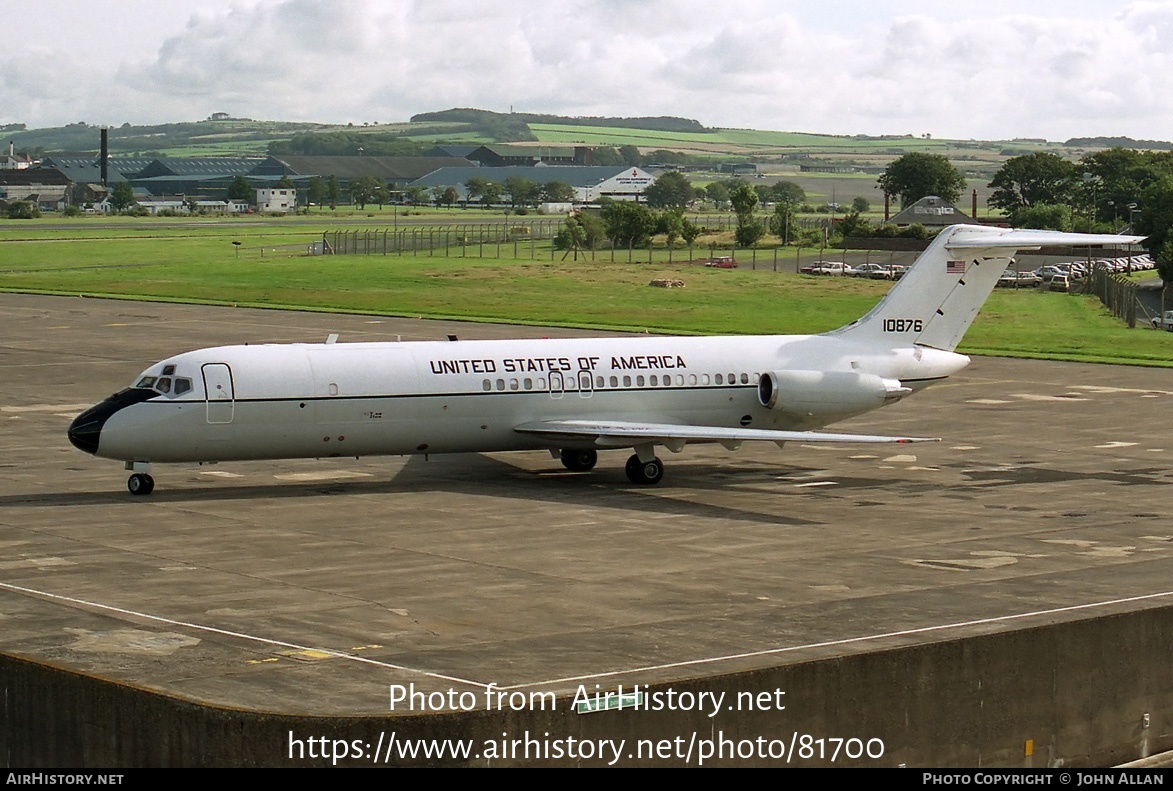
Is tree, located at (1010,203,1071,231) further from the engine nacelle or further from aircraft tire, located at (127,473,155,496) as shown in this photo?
aircraft tire, located at (127,473,155,496)

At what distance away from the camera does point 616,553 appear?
2897 cm

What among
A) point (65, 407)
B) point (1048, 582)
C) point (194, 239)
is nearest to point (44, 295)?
point (65, 407)

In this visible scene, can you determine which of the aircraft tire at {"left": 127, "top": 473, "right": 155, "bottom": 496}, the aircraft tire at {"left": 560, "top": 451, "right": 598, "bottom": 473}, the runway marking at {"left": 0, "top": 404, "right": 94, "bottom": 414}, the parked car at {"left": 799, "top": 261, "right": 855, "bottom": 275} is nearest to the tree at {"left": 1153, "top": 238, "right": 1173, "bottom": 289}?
the parked car at {"left": 799, "top": 261, "right": 855, "bottom": 275}

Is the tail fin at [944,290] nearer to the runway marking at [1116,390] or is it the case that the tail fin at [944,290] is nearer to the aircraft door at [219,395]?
the runway marking at [1116,390]

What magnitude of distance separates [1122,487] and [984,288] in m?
7.04

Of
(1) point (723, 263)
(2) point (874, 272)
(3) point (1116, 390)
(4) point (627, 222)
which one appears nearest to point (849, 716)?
(3) point (1116, 390)

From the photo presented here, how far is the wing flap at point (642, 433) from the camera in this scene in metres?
35.2

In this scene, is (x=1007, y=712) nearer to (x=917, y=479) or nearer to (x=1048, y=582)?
(x=1048, y=582)

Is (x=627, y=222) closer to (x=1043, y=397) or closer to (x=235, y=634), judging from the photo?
(x=1043, y=397)

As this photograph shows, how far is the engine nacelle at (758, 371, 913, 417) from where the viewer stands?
37.7 m

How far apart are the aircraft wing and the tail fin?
15.8 feet

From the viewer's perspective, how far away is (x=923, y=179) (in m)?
187

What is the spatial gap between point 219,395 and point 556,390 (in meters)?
7.64

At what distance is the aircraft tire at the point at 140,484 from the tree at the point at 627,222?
100 meters
